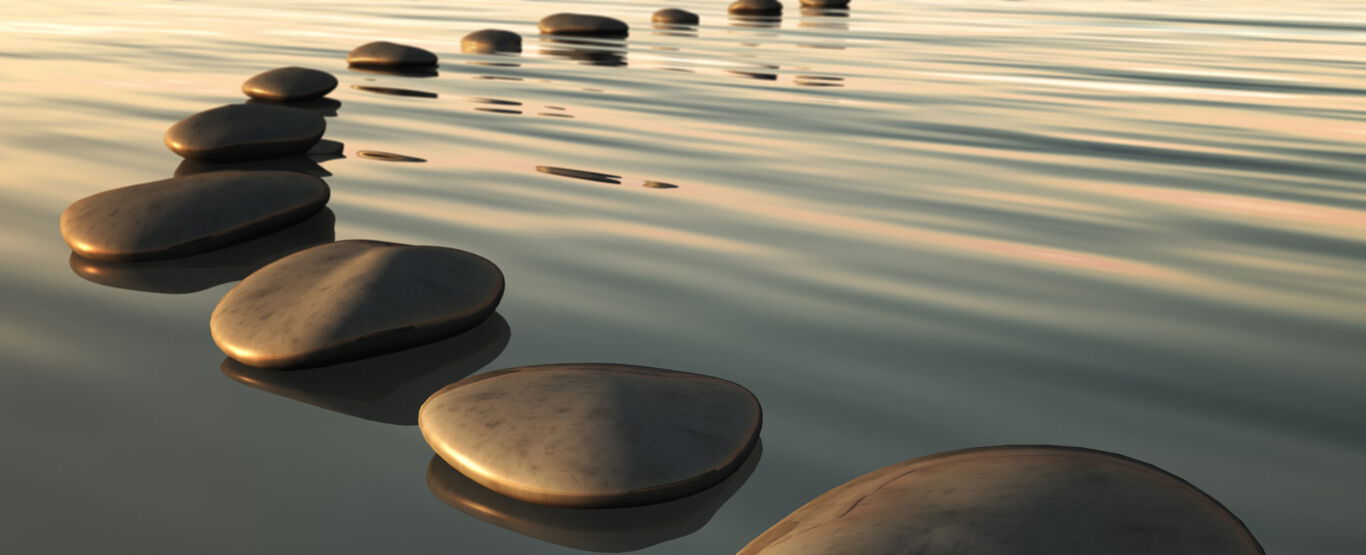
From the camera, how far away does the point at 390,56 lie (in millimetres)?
7750

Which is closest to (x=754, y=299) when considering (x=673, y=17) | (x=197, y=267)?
(x=197, y=267)

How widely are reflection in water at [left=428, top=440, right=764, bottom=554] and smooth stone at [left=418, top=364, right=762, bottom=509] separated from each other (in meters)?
0.01

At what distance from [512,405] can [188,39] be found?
8.79m

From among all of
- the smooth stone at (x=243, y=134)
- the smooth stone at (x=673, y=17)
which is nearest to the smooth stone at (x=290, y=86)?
the smooth stone at (x=243, y=134)

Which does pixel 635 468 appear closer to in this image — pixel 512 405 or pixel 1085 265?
pixel 512 405

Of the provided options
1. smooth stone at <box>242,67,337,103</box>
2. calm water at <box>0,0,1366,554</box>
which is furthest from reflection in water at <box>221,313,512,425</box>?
smooth stone at <box>242,67,337,103</box>

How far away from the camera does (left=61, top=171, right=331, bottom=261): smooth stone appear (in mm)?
2969

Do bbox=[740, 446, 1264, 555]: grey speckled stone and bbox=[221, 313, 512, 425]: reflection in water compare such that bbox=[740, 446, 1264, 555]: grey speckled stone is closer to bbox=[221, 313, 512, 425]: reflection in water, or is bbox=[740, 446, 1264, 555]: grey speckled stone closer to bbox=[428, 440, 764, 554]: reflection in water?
bbox=[428, 440, 764, 554]: reflection in water

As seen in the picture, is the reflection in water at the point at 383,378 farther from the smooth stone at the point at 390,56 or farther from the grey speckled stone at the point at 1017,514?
the smooth stone at the point at 390,56

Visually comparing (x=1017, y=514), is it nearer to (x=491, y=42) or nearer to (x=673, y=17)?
(x=491, y=42)

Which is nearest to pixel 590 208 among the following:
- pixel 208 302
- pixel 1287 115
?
pixel 208 302

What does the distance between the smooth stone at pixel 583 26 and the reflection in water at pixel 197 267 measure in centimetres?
790

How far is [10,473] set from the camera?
1.79 metres

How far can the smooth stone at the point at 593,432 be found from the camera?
1735 mm
